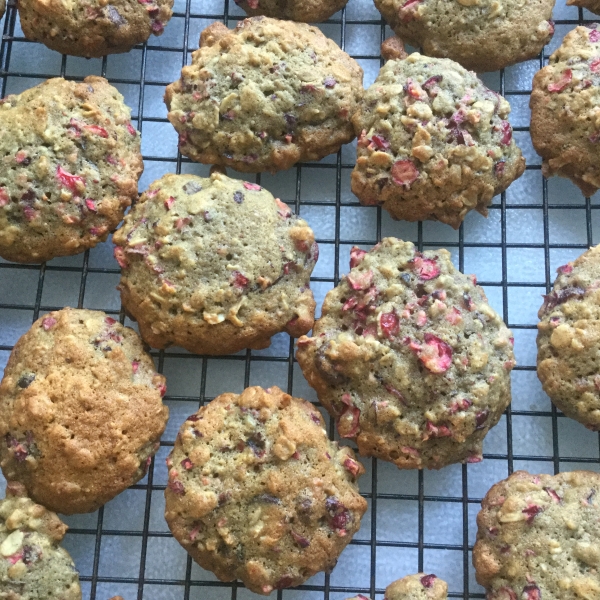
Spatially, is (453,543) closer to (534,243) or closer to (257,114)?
(534,243)

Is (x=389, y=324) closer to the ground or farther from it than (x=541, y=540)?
farther from it

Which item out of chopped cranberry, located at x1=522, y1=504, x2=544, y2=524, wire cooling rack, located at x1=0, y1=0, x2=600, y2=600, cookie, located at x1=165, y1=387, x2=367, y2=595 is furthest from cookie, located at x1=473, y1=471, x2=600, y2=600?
cookie, located at x1=165, y1=387, x2=367, y2=595

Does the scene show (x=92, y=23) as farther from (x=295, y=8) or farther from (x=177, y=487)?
(x=177, y=487)

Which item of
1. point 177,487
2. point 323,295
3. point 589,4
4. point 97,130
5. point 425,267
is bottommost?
point 177,487

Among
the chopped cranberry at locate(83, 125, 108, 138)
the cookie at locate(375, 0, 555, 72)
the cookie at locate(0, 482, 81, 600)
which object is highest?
the cookie at locate(375, 0, 555, 72)

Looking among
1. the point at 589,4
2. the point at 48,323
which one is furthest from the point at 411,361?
the point at 589,4

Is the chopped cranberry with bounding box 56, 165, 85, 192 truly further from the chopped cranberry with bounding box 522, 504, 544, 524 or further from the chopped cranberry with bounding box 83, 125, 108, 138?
the chopped cranberry with bounding box 522, 504, 544, 524
